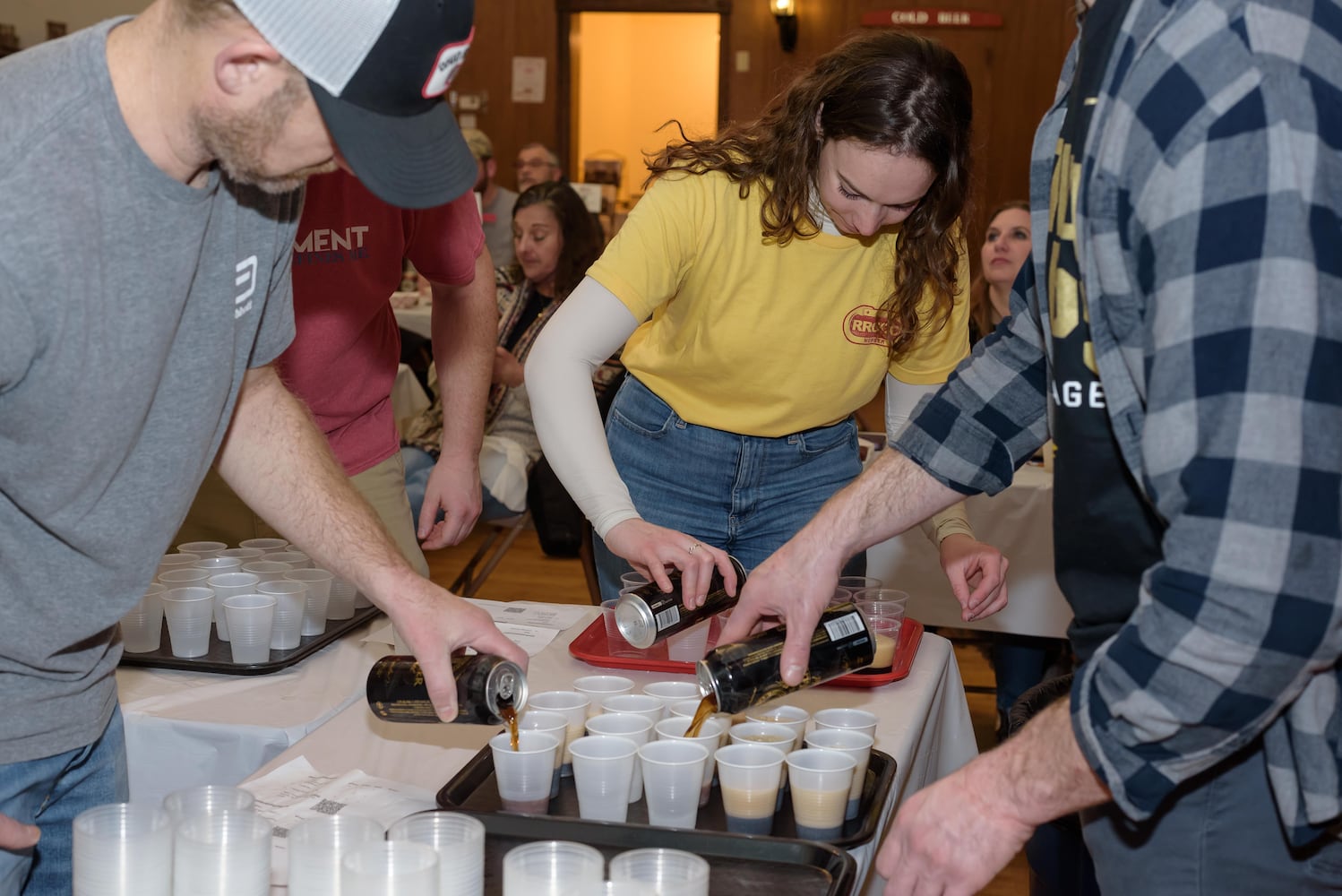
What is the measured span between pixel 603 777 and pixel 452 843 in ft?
0.95

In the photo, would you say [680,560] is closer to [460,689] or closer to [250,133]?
[460,689]

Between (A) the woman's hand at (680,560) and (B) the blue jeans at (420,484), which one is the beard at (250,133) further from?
(B) the blue jeans at (420,484)

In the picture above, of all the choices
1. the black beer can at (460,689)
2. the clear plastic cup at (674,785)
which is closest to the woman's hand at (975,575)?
the clear plastic cup at (674,785)

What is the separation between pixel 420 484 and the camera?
4020mm

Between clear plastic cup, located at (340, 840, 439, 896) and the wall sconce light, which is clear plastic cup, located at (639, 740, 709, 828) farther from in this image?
the wall sconce light

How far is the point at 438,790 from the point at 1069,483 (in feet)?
2.45

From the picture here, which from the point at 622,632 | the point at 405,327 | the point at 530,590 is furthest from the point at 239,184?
the point at 405,327

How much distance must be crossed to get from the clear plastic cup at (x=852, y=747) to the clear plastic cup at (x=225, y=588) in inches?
37.1

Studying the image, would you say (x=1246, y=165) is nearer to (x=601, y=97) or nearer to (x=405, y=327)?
(x=405, y=327)

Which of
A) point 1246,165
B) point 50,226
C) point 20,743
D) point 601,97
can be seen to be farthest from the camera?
point 601,97

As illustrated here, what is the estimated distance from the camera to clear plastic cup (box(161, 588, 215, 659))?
1810 millimetres

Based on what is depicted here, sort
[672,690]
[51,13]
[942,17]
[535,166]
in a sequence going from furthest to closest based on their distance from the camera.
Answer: [942,17] < [51,13] < [535,166] < [672,690]

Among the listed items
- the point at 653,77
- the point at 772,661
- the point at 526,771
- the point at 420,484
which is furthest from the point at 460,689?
the point at 653,77

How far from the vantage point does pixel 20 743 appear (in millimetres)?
1243
